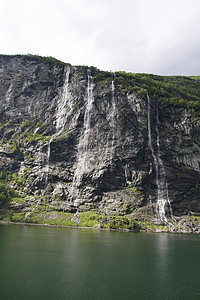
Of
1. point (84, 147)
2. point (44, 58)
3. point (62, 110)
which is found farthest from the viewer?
point (44, 58)

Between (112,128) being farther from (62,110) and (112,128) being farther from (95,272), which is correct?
(95,272)

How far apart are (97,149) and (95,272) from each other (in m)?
71.1

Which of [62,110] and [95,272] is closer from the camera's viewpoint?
[95,272]

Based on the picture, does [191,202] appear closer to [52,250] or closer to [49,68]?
[52,250]

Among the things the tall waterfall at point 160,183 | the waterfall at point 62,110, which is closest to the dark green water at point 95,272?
the tall waterfall at point 160,183

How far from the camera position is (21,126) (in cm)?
11431

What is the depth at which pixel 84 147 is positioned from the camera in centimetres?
9700

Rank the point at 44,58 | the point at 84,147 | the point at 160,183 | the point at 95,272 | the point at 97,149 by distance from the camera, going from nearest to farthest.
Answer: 1. the point at 95,272
2. the point at 160,183
3. the point at 97,149
4. the point at 84,147
5. the point at 44,58

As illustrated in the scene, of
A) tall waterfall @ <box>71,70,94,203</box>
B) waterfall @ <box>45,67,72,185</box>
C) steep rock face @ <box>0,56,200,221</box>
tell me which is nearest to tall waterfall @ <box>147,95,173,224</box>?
steep rock face @ <box>0,56,200,221</box>

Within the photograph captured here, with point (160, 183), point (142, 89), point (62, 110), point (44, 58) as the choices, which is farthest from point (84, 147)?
point (44, 58)

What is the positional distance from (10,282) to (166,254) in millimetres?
23804

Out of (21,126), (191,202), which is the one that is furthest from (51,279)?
(21,126)

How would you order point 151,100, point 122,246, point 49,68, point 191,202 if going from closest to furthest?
point 122,246, point 191,202, point 151,100, point 49,68

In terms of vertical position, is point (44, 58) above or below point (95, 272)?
above
